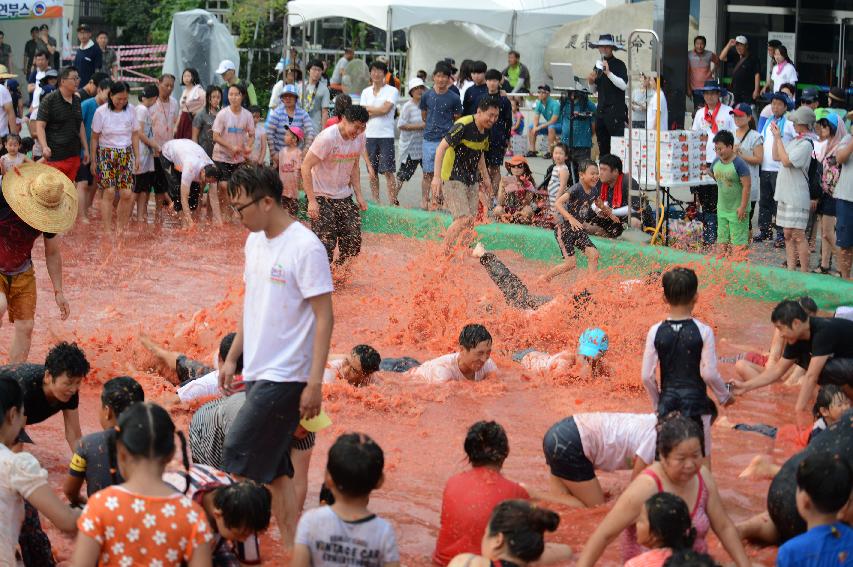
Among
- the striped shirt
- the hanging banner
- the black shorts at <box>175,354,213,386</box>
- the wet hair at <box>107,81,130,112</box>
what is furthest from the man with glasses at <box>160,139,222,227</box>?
the hanging banner

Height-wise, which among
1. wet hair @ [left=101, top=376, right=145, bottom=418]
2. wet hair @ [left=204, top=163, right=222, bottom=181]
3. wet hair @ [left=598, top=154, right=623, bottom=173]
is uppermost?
wet hair @ [left=598, top=154, right=623, bottom=173]

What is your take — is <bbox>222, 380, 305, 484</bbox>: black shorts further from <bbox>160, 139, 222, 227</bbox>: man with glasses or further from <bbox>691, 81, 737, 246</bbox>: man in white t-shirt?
<bbox>160, 139, 222, 227</bbox>: man with glasses

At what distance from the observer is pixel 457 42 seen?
2297 centimetres

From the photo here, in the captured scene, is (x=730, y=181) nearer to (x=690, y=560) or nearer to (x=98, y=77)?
(x=98, y=77)

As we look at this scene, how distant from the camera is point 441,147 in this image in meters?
11.5

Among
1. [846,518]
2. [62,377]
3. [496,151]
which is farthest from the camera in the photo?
[496,151]

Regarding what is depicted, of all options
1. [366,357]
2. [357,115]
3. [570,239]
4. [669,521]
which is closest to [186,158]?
[357,115]

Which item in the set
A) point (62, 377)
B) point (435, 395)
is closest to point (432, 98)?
point (435, 395)

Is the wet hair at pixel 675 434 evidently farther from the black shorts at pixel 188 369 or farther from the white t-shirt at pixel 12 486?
the black shorts at pixel 188 369

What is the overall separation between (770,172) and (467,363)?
617cm

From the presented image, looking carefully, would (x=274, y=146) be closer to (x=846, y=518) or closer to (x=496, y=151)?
(x=496, y=151)

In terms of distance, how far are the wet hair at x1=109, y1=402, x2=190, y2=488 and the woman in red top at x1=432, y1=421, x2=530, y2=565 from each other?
5.24 feet

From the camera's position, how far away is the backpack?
→ 38.9ft

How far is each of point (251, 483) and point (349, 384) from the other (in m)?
3.22
